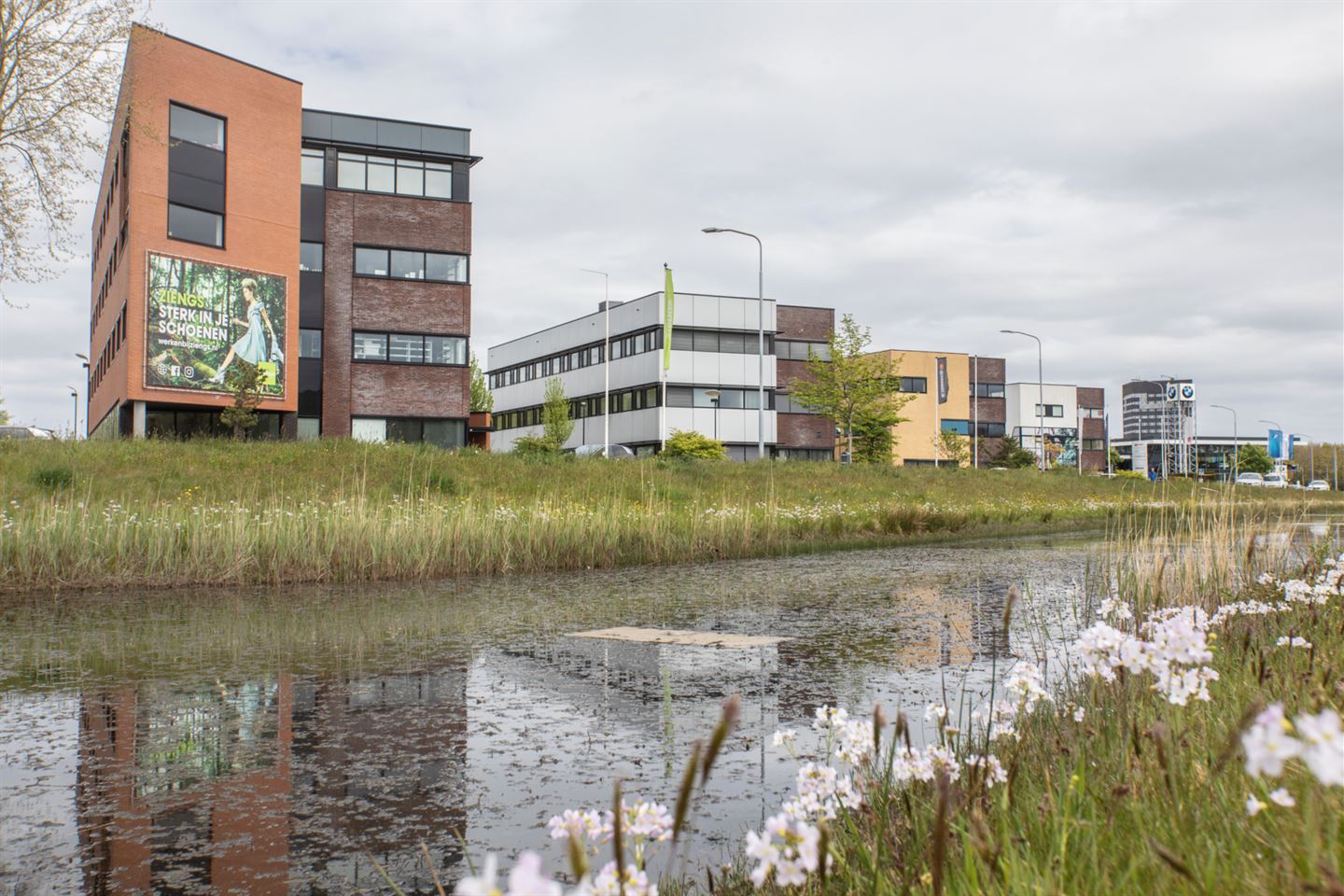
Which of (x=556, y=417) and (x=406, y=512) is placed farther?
(x=556, y=417)

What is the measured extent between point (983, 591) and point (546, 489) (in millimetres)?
12710

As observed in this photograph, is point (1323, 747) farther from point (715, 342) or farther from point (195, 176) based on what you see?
point (715, 342)

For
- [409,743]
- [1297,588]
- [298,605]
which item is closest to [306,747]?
Answer: [409,743]

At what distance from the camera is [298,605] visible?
9.83 metres

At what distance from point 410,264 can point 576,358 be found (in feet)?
104

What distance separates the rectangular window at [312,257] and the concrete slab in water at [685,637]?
35589 mm

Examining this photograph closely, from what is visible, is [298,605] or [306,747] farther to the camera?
[298,605]

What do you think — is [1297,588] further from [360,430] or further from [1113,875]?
[360,430]

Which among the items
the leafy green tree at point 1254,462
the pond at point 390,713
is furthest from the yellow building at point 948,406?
the pond at point 390,713

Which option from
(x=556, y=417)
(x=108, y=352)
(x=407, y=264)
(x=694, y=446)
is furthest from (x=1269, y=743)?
(x=556, y=417)

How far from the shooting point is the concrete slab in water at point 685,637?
7.52 m

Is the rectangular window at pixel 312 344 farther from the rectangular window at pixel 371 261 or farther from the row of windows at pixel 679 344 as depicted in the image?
the row of windows at pixel 679 344

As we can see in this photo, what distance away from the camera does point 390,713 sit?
527 cm

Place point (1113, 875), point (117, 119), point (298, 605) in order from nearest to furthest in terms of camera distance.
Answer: point (1113, 875)
point (298, 605)
point (117, 119)
